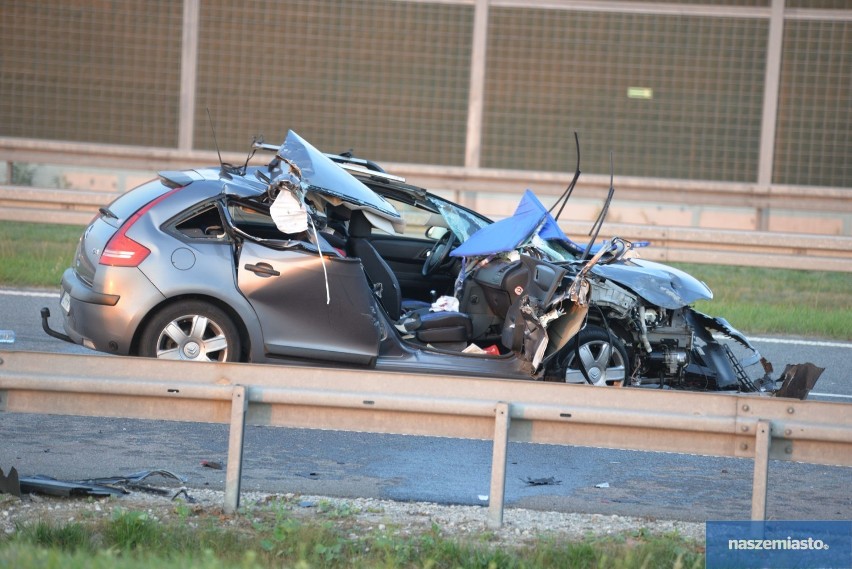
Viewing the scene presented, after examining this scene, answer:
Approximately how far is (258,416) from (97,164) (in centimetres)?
1175

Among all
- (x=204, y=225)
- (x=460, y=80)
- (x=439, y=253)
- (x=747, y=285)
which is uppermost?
(x=460, y=80)

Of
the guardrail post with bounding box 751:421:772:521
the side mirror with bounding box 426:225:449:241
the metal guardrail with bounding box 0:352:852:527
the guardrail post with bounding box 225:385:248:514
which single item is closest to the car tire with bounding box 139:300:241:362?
the metal guardrail with bounding box 0:352:852:527

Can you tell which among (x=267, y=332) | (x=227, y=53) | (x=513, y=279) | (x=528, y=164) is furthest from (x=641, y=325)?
(x=227, y=53)

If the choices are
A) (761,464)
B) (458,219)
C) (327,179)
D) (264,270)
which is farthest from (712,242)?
(761,464)

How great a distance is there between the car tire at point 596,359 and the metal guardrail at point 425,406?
249 cm

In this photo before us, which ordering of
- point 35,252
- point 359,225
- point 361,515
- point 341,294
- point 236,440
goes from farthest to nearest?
point 35,252 → point 359,225 → point 341,294 → point 361,515 → point 236,440

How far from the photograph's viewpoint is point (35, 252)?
44.3 feet

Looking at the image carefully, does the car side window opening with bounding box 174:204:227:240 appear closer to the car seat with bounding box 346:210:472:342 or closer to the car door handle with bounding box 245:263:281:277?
the car door handle with bounding box 245:263:281:277

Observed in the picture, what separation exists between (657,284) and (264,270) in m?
2.57

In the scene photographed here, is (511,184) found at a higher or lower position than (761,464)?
higher

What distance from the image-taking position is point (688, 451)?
5.04m

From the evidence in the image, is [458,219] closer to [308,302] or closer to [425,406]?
[308,302]

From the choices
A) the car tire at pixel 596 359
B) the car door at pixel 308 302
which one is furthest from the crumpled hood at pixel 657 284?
the car door at pixel 308 302

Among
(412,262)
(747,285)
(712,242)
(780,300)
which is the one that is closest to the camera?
(412,262)
